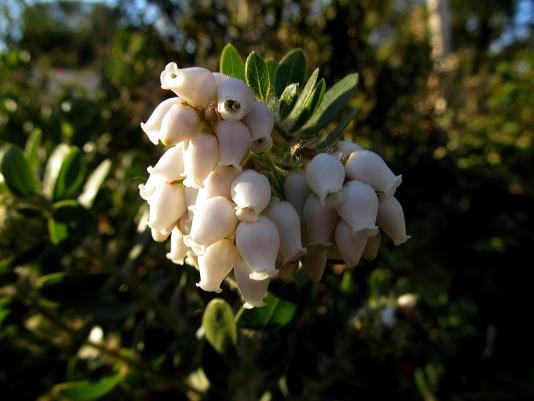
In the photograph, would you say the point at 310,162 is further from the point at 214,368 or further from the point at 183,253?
the point at 214,368

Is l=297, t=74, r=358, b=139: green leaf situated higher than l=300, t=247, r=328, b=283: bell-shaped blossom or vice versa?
l=297, t=74, r=358, b=139: green leaf

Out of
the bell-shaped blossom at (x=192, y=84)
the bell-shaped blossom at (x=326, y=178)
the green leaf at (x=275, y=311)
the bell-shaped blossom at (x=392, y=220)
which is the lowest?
the green leaf at (x=275, y=311)

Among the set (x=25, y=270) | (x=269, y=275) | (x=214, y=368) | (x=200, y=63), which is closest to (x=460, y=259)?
(x=200, y=63)

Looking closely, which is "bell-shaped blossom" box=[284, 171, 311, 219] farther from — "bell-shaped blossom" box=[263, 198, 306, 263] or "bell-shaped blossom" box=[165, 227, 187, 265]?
"bell-shaped blossom" box=[165, 227, 187, 265]

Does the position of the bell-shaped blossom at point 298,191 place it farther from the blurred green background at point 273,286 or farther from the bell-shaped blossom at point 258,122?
the blurred green background at point 273,286

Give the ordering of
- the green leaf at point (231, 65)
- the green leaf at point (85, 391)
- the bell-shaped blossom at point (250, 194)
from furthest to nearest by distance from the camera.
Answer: the green leaf at point (85, 391)
the green leaf at point (231, 65)
the bell-shaped blossom at point (250, 194)

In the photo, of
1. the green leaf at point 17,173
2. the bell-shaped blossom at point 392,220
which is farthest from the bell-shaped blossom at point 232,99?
the green leaf at point 17,173

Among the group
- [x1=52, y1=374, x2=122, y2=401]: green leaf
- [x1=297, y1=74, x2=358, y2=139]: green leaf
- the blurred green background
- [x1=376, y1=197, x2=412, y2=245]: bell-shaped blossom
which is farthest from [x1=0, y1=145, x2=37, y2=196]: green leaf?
[x1=376, y1=197, x2=412, y2=245]: bell-shaped blossom
